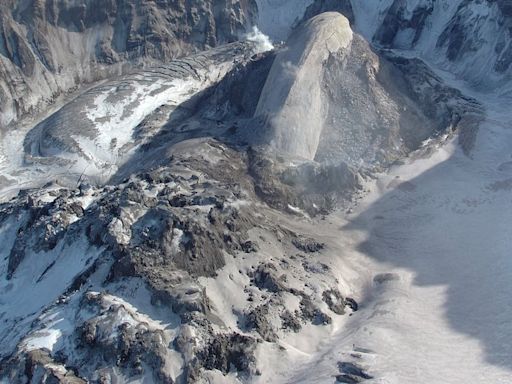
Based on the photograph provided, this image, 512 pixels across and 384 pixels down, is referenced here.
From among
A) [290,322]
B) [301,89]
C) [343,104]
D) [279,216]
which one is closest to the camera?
[290,322]

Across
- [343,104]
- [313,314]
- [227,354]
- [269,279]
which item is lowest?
[227,354]

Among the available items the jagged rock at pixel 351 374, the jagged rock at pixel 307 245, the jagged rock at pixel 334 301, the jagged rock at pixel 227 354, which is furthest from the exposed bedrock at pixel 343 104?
the jagged rock at pixel 351 374

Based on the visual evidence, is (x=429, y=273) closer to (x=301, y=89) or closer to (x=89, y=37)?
(x=301, y=89)

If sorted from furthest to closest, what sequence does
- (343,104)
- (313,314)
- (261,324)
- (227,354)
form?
(343,104)
(313,314)
(261,324)
(227,354)

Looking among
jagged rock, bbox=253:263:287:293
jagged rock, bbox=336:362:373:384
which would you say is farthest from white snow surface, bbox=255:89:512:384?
jagged rock, bbox=253:263:287:293

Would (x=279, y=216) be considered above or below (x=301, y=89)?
below

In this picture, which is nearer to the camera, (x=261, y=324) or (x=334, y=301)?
(x=261, y=324)

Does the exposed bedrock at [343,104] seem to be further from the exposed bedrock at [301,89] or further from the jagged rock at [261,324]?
the jagged rock at [261,324]

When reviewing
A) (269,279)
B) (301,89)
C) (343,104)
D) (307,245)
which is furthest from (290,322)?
(343,104)
